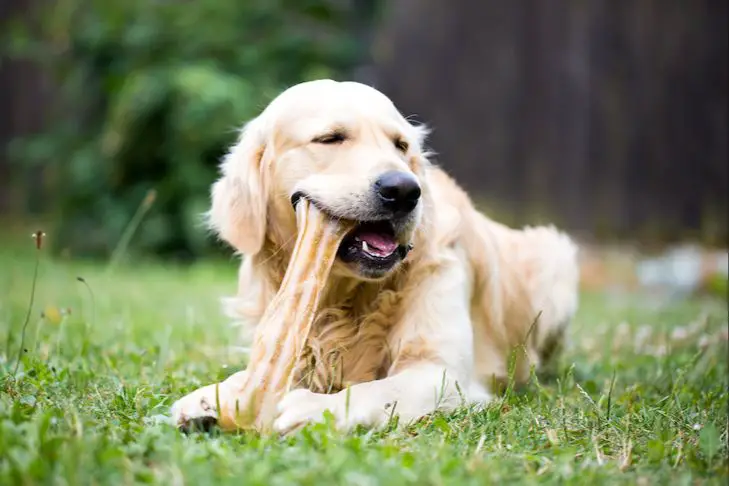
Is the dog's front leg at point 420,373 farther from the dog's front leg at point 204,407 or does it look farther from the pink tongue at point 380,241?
the pink tongue at point 380,241

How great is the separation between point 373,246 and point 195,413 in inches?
30.5

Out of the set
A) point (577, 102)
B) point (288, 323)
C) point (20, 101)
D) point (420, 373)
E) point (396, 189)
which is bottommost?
point (420, 373)

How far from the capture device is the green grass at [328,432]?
72.6 inches

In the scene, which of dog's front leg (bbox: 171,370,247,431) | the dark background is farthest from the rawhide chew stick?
the dark background

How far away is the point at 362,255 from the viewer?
2.76 metres

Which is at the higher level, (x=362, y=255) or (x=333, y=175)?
(x=333, y=175)

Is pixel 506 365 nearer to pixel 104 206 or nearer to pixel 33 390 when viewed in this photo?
pixel 33 390

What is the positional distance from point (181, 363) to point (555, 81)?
7376 millimetres

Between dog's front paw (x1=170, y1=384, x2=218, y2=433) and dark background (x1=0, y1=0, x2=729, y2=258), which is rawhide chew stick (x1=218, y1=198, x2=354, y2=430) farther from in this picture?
dark background (x1=0, y1=0, x2=729, y2=258)

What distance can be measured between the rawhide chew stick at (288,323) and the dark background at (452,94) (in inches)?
248

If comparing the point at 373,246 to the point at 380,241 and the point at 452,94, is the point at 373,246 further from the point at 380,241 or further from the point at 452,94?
the point at 452,94

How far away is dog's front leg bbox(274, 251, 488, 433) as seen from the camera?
2.42 meters

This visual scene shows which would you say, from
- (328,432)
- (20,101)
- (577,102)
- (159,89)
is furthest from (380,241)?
(20,101)

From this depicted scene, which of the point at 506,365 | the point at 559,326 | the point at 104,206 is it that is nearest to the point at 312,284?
the point at 506,365
